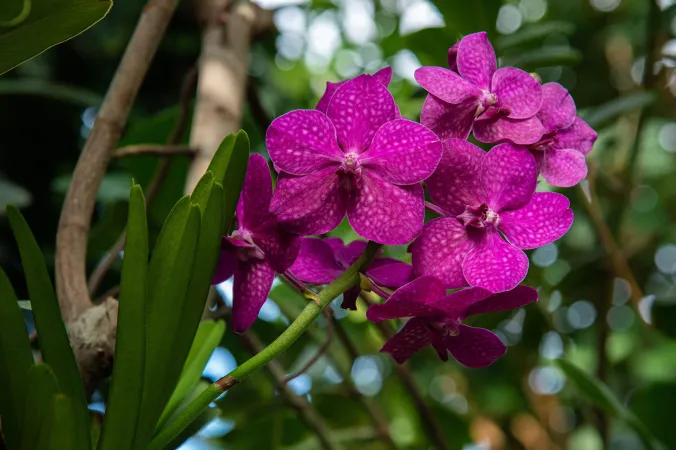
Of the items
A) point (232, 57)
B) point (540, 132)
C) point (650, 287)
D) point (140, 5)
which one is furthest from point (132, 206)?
point (650, 287)

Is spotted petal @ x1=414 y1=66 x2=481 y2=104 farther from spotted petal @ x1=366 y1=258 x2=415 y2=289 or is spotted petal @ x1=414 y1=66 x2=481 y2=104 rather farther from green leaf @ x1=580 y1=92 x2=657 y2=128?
green leaf @ x1=580 y1=92 x2=657 y2=128

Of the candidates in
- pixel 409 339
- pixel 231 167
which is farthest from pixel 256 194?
pixel 409 339

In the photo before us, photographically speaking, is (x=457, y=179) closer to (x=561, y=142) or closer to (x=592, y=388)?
(x=561, y=142)

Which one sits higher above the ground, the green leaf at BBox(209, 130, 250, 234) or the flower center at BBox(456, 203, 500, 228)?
the green leaf at BBox(209, 130, 250, 234)

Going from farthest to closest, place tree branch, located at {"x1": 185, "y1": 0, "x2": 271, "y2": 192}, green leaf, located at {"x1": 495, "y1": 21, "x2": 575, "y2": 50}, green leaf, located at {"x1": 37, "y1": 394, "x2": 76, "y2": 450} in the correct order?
green leaf, located at {"x1": 495, "y1": 21, "x2": 575, "y2": 50} < tree branch, located at {"x1": 185, "y1": 0, "x2": 271, "y2": 192} < green leaf, located at {"x1": 37, "y1": 394, "x2": 76, "y2": 450}

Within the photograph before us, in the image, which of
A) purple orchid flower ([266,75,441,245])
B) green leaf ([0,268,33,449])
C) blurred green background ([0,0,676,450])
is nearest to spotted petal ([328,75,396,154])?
purple orchid flower ([266,75,441,245])

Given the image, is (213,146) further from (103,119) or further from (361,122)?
(361,122)

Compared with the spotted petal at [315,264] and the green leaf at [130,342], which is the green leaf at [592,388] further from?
the green leaf at [130,342]
